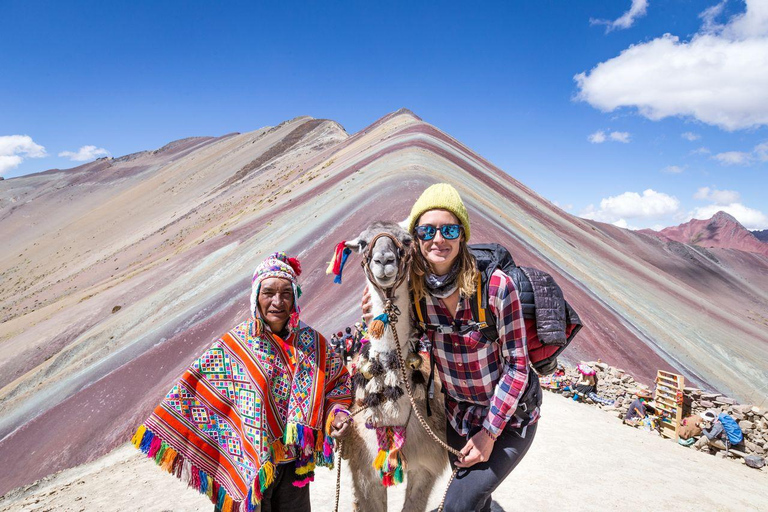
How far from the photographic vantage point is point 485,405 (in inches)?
80.1

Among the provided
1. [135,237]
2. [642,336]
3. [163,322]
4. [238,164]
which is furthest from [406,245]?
[238,164]

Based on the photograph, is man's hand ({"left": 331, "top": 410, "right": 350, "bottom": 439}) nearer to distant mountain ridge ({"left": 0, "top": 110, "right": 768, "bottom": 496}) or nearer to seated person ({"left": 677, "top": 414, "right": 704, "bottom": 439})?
distant mountain ridge ({"left": 0, "top": 110, "right": 768, "bottom": 496})

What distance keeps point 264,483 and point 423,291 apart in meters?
1.25

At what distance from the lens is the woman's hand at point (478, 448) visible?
1928mm

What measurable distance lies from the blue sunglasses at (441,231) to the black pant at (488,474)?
0.97 metres

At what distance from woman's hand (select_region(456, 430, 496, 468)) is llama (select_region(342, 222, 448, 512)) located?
0.54 meters

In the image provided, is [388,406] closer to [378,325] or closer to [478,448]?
[378,325]

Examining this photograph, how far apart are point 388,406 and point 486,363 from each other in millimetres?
737

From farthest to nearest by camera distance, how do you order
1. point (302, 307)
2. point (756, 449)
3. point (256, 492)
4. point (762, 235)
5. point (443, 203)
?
point (762, 235), point (302, 307), point (756, 449), point (256, 492), point (443, 203)

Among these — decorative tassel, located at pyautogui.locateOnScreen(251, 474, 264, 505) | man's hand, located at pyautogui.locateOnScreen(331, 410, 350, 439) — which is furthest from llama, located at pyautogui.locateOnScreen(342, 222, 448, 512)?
decorative tassel, located at pyautogui.locateOnScreen(251, 474, 264, 505)

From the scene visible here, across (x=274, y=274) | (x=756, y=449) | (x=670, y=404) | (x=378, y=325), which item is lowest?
(x=756, y=449)

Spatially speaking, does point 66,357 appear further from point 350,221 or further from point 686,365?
point 686,365

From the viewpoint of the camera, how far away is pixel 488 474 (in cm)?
196

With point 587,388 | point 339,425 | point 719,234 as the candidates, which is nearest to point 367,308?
point 339,425
